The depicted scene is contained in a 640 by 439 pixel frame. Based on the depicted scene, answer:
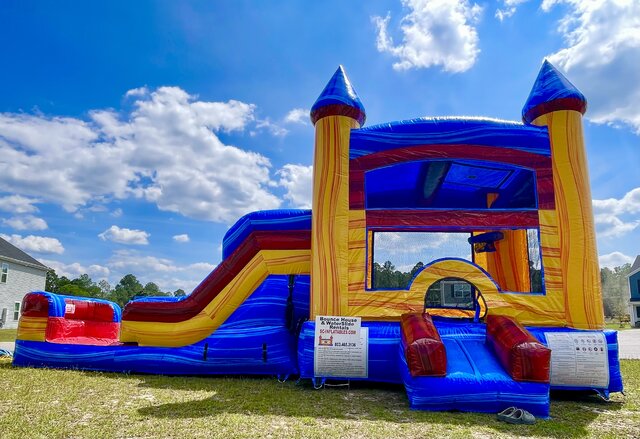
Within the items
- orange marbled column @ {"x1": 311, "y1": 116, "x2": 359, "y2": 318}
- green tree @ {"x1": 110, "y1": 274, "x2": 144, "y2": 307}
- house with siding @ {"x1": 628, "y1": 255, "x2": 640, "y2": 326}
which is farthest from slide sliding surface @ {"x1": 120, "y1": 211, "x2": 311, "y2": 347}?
green tree @ {"x1": 110, "y1": 274, "x2": 144, "y2": 307}

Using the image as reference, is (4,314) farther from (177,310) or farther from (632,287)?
(632,287)

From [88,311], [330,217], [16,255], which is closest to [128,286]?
[16,255]

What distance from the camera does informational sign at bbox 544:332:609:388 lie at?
5332 mm

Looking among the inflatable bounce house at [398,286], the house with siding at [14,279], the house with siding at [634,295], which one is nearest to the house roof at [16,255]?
the house with siding at [14,279]

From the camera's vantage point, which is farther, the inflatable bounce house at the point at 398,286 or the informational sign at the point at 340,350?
the informational sign at the point at 340,350

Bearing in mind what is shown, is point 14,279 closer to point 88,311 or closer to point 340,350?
point 88,311

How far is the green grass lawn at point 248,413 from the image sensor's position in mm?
3764

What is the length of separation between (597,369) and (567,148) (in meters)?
2.90

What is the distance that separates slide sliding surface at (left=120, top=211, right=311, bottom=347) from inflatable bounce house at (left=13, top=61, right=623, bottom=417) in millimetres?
22

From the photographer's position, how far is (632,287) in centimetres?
2758

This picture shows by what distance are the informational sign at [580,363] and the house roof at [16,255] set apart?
2102 centimetres

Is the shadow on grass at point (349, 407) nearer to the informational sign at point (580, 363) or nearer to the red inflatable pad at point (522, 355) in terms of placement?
the informational sign at point (580, 363)

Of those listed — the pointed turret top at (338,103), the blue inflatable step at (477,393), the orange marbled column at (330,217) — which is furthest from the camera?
the pointed turret top at (338,103)

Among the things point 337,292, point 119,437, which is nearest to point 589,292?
point 337,292
